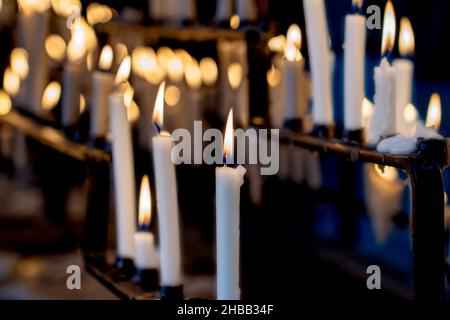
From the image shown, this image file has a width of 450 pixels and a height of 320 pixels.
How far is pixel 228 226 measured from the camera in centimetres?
68

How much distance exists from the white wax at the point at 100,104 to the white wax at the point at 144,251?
0.24 metres

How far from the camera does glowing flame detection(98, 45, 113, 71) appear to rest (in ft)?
3.44

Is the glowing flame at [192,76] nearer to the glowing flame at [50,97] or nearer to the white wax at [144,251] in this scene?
the glowing flame at [50,97]

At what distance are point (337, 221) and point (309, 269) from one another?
0.64 meters

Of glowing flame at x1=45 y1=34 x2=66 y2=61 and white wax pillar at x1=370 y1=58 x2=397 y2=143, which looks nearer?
white wax pillar at x1=370 y1=58 x2=397 y2=143

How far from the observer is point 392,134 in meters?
0.82

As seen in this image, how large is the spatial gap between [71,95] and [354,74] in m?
0.50

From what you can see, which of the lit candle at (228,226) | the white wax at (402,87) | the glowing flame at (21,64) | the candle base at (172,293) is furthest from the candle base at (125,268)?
the glowing flame at (21,64)

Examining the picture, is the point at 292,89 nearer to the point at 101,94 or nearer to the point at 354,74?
the point at 354,74

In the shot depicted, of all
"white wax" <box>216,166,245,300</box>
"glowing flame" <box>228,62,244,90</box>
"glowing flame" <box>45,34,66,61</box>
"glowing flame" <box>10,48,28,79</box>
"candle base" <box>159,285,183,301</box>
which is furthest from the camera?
"glowing flame" <box>45,34,66,61</box>

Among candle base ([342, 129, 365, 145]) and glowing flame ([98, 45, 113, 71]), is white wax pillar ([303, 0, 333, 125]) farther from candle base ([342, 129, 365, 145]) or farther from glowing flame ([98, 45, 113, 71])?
glowing flame ([98, 45, 113, 71])

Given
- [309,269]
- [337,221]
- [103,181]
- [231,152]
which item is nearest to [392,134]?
[231,152]

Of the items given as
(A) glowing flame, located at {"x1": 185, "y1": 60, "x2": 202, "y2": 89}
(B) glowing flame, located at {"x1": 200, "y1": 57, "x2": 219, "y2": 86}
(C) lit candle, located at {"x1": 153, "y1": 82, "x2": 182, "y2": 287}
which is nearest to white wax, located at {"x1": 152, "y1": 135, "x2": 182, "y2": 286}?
(C) lit candle, located at {"x1": 153, "y1": 82, "x2": 182, "y2": 287}

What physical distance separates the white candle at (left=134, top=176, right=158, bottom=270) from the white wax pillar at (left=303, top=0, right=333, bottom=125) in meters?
0.23
